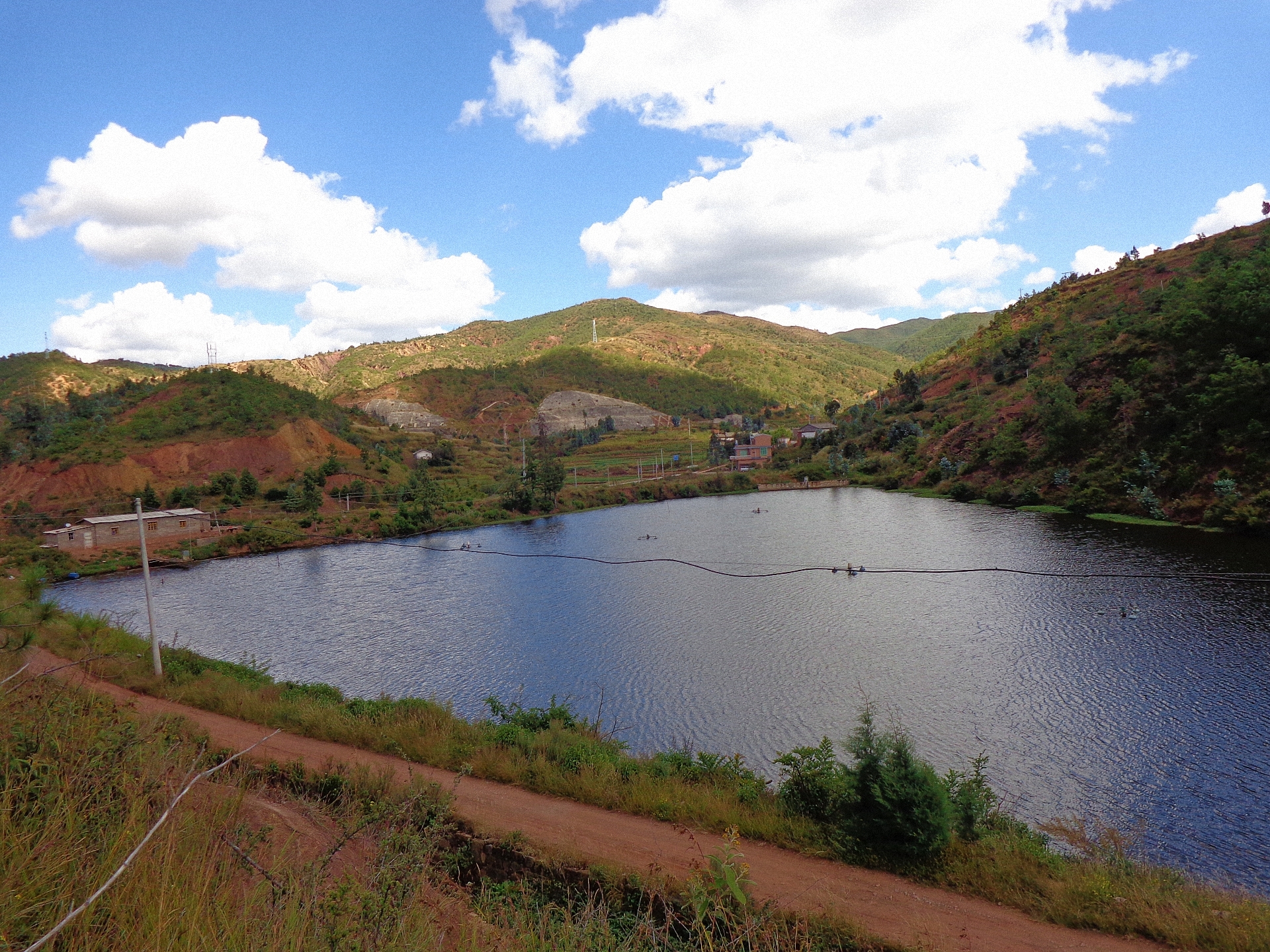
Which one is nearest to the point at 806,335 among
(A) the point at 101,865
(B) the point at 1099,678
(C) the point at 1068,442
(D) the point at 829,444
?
(D) the point at 829,444

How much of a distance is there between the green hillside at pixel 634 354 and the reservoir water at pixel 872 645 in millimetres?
84047

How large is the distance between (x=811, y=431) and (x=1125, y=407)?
1600 inches

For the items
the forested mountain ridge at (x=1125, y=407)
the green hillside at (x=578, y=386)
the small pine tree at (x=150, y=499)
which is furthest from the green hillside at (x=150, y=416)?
the forested mountain ridge at (x=1125, y=407)

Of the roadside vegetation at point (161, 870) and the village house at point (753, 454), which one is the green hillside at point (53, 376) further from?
the roadside vegetation at point (161, 870)

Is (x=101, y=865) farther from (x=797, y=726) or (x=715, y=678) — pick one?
(x=715, y=678)

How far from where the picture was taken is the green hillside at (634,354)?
11962cm

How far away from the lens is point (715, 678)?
677 inches

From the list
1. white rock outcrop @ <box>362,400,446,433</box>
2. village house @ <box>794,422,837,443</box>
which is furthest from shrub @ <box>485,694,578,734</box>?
white rock outcrop @ <box>362,400,446,433</box>

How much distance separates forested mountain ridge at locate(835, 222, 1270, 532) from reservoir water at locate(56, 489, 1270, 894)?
3.35m

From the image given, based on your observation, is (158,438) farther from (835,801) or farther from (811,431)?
(811,431)

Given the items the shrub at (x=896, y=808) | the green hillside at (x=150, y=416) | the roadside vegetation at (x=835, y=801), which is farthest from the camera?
the green hillside at (x=150, y=416)

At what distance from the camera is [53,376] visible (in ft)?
250

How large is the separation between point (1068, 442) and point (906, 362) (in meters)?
121

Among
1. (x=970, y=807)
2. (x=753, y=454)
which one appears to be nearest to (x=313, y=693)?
(x=970, y=807)
